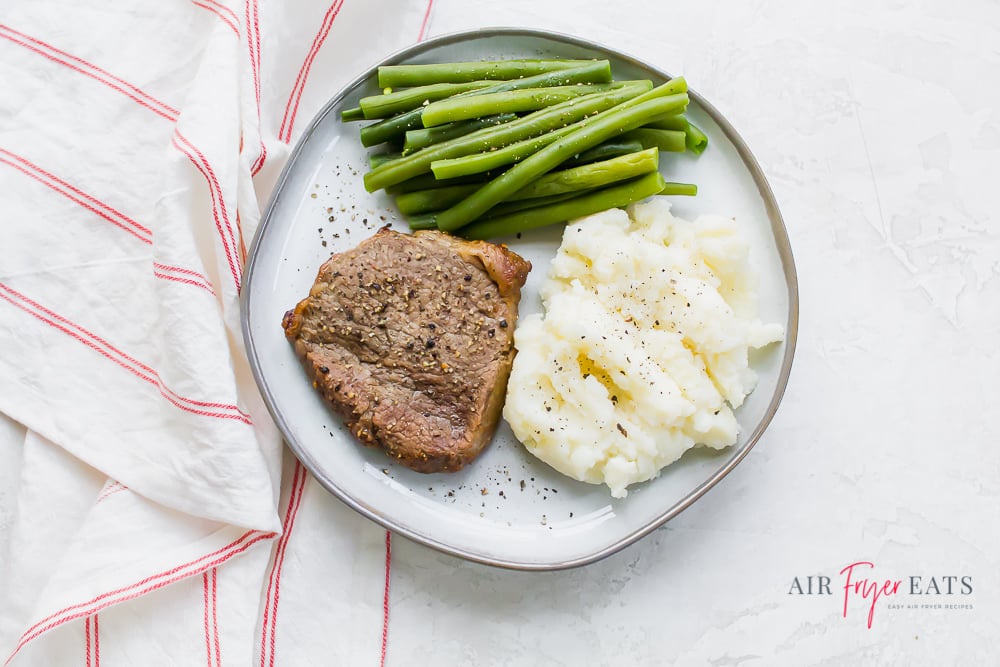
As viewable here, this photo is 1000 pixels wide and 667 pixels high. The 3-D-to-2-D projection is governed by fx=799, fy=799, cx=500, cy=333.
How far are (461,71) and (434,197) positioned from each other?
1.98ft

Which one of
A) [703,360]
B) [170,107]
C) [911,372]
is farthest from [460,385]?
[911,372]

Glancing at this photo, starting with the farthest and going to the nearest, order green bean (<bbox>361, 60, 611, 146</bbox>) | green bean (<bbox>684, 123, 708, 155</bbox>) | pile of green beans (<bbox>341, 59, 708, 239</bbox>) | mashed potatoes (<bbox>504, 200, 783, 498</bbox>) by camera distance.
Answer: green bean (<bbox>684, 123, 708, 155</bbox>), green bean (<bbox>361, 60, 611, 146</bbox>), pile of green beans (<bbox>341, 59, 708, 239</bbox>), mashed potatoes (<bbox>504, 200, 783, 498</bbox>)

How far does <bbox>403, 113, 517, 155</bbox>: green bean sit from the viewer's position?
368cm

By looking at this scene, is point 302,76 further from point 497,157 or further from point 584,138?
point 584,138

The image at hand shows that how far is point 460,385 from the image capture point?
3.63 metres

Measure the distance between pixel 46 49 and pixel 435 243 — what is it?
2.12m

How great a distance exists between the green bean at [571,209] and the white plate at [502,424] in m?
0.15

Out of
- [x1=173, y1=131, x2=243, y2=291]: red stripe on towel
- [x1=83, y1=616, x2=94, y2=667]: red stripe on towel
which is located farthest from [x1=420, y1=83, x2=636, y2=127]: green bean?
[x1=83, y1=616, x2=94, y2=667]: red stripe on towel

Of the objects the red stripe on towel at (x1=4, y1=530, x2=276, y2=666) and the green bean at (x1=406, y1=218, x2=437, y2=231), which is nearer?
the red stripe on towel at (x1=4, y1=530, x2=276, y2=666)

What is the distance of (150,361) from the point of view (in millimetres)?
3777

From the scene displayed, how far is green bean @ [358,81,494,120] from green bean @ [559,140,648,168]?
1.81 feet

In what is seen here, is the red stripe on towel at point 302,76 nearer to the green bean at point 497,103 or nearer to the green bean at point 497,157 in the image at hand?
the green bean at point 497,103

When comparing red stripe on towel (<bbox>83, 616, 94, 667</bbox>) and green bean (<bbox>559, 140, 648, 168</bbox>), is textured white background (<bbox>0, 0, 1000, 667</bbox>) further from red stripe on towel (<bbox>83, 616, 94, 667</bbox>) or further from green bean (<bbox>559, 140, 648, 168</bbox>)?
green bean (<bbox>559, 140, 648, 168</bbox>)

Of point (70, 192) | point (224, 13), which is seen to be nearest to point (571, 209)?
point (224, 13)
